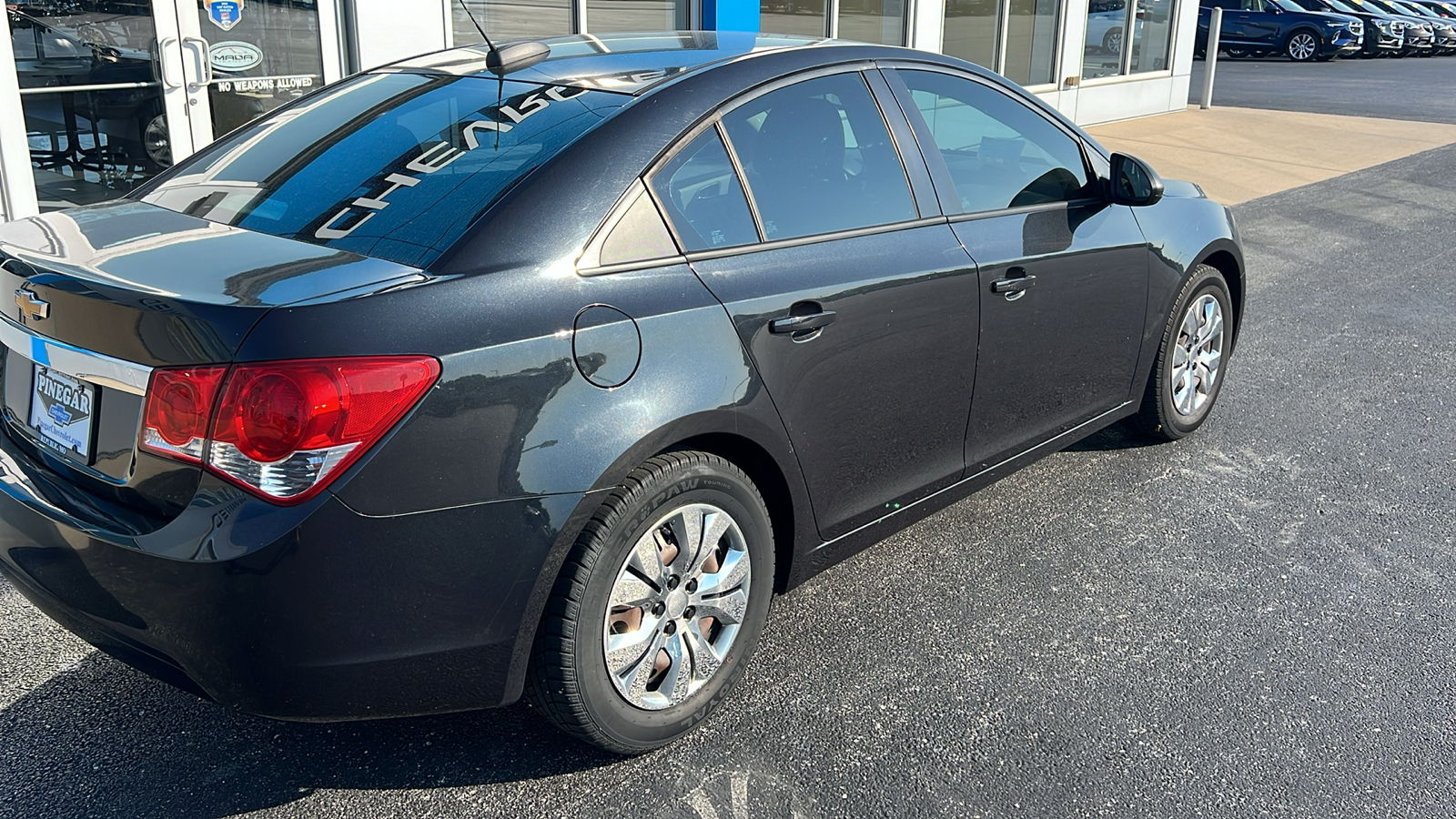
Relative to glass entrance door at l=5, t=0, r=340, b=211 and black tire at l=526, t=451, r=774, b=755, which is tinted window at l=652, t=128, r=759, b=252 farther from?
glass entrance door at l=5, t=0, r=340, b=211

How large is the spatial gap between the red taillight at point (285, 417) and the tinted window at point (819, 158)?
1164 millimetres

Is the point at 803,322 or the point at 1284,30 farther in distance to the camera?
the point at 1284,30

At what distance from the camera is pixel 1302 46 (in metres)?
27.3

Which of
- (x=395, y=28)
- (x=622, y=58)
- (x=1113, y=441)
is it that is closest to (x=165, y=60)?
(x=395, y=28)

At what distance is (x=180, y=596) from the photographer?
7.48 ft

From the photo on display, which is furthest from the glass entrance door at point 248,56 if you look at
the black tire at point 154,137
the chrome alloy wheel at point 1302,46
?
the chrome alloy wheel at point 1302,46

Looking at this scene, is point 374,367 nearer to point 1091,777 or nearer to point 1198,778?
point 1091,777

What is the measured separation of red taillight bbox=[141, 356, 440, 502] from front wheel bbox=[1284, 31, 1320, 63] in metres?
29.6

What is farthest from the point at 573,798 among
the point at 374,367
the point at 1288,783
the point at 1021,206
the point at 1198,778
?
the point at 1021,206

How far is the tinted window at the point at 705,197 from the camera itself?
2854 millimetres

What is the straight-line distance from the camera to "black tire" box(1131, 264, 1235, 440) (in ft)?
14.9

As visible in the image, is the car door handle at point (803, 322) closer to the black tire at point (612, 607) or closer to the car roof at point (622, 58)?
the black tire at point (612, 607)

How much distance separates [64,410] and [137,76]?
17.3 feet

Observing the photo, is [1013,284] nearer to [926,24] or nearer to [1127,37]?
[926,24]
